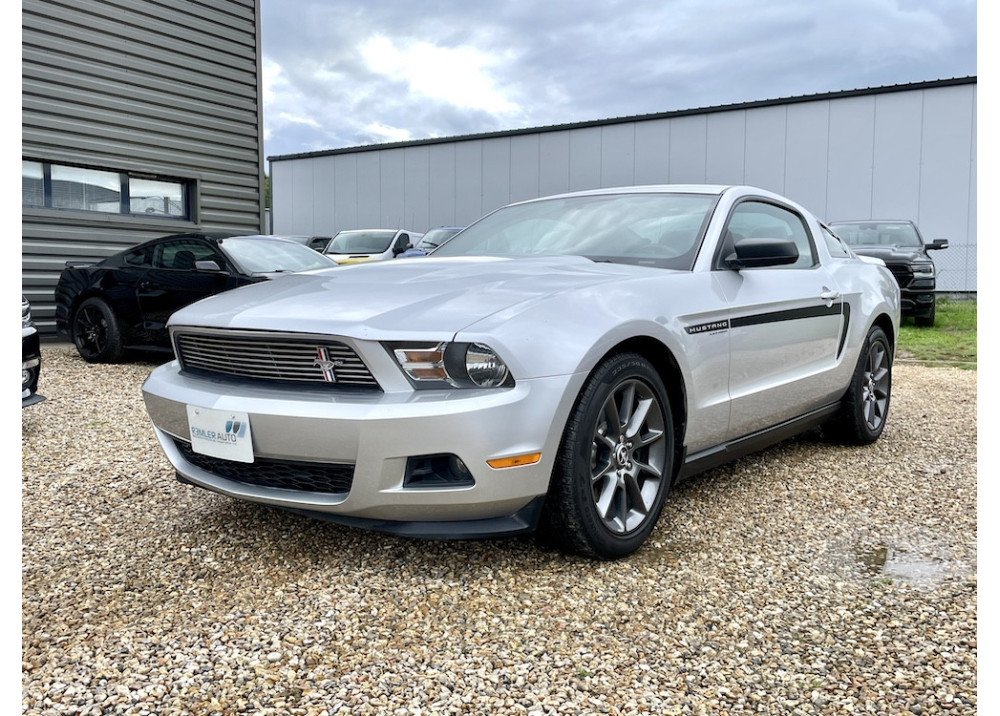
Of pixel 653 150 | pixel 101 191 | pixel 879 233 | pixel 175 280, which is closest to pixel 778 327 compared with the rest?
pixel 175 280

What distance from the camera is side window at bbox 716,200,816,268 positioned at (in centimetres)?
357

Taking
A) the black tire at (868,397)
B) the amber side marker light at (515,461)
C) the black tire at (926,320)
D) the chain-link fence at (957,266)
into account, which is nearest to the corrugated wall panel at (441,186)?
the chain-link fence at (957,266)

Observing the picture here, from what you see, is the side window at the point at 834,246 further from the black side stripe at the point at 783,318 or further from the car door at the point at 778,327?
the black side stripe at the point at 783,318

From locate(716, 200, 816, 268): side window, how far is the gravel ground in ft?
3.78

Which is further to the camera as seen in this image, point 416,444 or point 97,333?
point 97,333

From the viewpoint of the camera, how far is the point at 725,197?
3645 mm

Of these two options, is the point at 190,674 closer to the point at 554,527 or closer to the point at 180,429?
the point at 180,429

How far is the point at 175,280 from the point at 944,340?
938cm

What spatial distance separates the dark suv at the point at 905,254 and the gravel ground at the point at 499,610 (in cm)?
864

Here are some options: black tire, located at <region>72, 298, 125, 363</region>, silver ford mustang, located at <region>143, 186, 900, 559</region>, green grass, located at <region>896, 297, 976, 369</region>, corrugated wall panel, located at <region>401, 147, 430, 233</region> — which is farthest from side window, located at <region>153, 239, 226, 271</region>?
corrugated wall panel, located at <region>401, 147, 430, 233</region>

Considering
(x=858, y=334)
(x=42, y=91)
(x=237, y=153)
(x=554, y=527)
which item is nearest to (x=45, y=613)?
(x=554, y=527)

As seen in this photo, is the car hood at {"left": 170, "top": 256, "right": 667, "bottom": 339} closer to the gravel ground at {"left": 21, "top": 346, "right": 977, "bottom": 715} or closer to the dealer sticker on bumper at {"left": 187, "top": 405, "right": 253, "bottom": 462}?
the dealer sticker on bumper at {"left": 187, "top": 405, "right": 253, "bottom": 462}

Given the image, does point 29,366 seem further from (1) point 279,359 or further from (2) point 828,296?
(2) point 828,296

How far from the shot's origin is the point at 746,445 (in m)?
3.49
